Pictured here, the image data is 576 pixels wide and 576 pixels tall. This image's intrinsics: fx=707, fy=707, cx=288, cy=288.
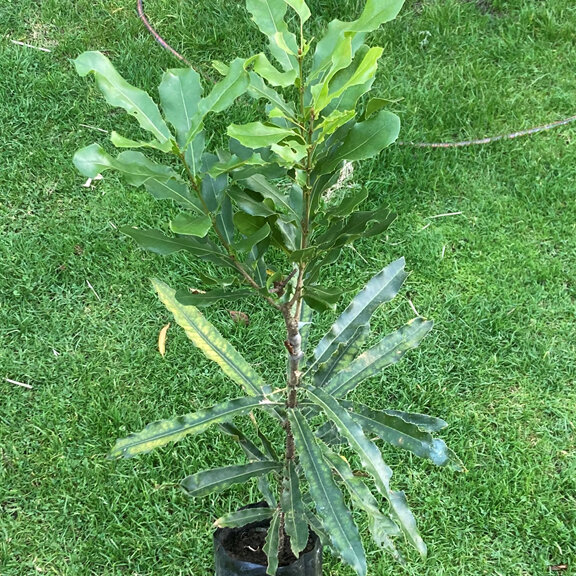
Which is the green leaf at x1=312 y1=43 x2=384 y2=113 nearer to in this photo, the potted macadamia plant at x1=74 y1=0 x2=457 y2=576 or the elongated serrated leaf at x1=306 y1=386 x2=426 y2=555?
the potted macadamia plant at x1=74 y1=0 x2=457 y2=576

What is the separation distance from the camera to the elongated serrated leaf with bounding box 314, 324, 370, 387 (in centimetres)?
162

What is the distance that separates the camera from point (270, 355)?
2576 mm

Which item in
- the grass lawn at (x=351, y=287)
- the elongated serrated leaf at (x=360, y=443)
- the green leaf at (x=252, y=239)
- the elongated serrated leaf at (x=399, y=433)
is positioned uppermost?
the green leaf at (x=252, y=239)

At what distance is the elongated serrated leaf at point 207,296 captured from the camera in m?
1.23

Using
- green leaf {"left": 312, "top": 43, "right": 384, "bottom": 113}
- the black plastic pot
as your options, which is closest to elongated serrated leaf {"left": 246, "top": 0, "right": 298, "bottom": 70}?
green leaf {"left": 312, "top": 43, "right": 384, "bottom": 113}

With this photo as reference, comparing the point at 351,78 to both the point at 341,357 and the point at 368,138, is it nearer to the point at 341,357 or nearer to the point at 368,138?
the point at 368,138

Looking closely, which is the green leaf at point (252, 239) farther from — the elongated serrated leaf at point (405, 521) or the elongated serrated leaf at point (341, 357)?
the elongated serrated leaf at point (405, 521)

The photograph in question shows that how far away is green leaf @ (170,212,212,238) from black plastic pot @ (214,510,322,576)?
1023mm

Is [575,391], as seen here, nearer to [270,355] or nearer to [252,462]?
[270,355]

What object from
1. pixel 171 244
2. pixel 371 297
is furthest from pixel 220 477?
pixel 171 244

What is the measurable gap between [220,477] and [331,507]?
35 cm

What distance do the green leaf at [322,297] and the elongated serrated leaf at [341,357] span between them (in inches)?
14.1

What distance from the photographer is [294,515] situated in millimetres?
1550

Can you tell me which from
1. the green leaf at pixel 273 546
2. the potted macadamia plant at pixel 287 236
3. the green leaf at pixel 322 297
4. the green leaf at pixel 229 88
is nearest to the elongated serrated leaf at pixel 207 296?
the potted macadamia plant at pixel 287 236
